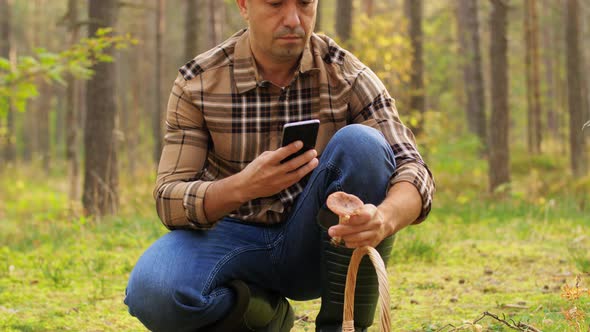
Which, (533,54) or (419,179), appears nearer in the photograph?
(419,179)

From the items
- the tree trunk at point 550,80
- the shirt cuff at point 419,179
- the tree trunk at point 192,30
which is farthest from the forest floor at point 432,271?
the tree trunk at point 550,80

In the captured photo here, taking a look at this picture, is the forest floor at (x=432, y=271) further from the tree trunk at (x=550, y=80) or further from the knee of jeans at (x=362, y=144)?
the tree trunk at (x=550, y=80)

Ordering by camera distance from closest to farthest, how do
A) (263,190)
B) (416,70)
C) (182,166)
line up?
(263,190)
(182,166)
(416,70)

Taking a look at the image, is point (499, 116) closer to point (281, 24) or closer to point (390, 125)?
point (390, 125)

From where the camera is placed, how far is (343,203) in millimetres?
2119

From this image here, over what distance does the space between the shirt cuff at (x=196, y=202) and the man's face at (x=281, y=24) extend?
1.88ft

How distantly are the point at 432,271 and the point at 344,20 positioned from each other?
21.6 ft

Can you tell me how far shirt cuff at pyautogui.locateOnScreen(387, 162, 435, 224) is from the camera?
2416 mm

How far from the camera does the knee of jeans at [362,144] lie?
246 cm

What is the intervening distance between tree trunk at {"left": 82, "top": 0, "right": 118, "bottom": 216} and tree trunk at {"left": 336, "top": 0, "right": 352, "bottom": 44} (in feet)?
11.0

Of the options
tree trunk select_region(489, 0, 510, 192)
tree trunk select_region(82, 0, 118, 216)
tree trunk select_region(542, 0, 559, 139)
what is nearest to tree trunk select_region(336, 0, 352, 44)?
tree trunk select_region(489, 0, 510, 192)

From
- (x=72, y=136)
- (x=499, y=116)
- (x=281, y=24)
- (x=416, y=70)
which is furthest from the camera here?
(x=72, y=136)

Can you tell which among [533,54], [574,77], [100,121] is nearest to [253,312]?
[100,121]

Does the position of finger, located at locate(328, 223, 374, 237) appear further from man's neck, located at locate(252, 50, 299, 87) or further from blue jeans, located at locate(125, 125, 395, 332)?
man's neck, located at locate(252, 50, 299, 87)
